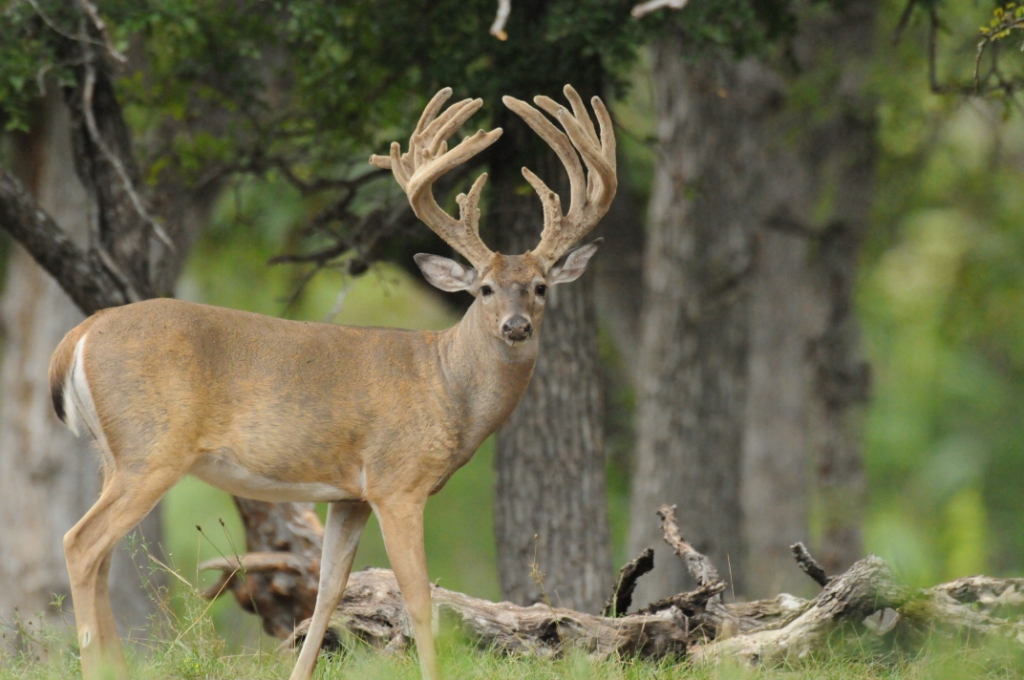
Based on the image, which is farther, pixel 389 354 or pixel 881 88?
pixel 881 88

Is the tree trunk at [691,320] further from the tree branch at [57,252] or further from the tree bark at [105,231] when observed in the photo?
the tree branch at [57,252]

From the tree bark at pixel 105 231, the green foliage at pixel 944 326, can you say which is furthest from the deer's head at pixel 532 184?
the green foliage at pixel 944 326

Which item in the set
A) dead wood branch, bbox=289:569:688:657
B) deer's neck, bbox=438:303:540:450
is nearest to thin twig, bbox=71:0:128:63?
deer's neck, bbox=438:303:540:450

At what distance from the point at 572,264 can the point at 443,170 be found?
2.70 ft

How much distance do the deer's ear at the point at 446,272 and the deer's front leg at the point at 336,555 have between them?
1143 mm

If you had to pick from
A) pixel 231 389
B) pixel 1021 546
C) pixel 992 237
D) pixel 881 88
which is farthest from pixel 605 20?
pixel 1021 546

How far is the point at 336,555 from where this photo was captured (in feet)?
19.8

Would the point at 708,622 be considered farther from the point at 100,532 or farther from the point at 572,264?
the point at 100,532

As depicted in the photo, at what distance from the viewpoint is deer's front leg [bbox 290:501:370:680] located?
5.99 meters

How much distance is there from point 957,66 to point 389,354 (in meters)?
8.12

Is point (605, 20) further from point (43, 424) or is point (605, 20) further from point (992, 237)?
point (992, 237)

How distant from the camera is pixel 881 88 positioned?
11727 millimetres

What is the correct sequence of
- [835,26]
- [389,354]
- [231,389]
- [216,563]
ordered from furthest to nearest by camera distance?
[835,26], [216,563], [389,354], [231,389]

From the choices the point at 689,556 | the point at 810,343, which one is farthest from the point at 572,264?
the point at 810,343
